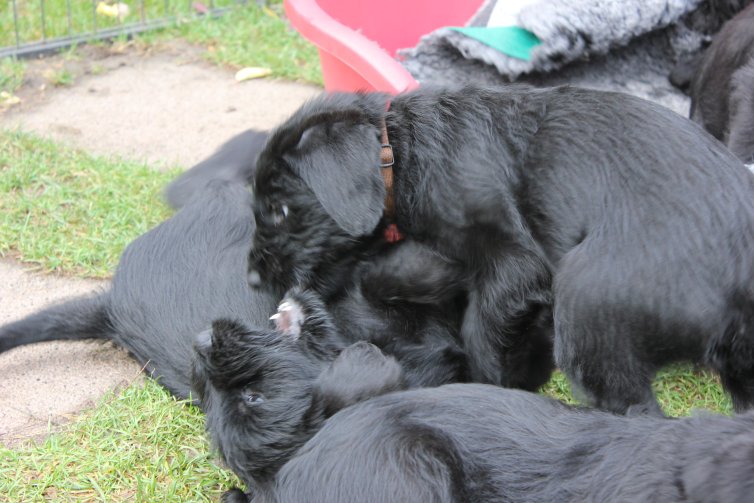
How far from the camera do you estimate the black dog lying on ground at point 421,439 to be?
5.72 ft

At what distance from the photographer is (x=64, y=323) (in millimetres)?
3072

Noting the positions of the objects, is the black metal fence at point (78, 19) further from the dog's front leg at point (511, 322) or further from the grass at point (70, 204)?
the dog's front leg at point (511, 322)

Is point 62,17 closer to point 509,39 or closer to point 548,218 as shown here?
point 509,39

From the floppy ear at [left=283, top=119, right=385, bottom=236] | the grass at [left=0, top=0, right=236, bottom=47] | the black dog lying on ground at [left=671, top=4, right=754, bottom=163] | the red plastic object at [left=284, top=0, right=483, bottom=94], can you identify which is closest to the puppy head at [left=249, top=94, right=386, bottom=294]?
the floppy ear at [left=283, top=119, right=385, bottom=236]

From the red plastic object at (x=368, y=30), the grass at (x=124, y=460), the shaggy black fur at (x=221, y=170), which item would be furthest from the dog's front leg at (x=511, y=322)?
the shaggy black fur at (x=221, y=170)

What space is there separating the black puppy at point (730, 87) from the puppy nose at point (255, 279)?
204 centimetres

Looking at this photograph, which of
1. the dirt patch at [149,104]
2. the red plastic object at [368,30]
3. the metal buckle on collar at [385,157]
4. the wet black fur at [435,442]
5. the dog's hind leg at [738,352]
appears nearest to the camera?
the wet black fur at [435,442]

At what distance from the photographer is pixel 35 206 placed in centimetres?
390

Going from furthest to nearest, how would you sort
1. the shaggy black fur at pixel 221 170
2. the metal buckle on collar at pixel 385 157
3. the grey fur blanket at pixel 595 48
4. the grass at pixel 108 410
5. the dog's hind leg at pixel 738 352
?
the grey fur blanket at pixel 595 48, the shaggy black fur at pixel 221 170, the metal buckle on collar at pixel 385 157, the grass at pixel 108 410, the dog's hind leg at pixel 738 352

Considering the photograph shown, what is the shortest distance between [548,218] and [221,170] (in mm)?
1544

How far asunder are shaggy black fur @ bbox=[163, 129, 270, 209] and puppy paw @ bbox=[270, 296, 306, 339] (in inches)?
32.9

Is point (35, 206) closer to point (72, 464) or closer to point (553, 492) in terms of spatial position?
point (72, 464)

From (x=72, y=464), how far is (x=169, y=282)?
0.66m

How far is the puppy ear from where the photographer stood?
7.91 ft
